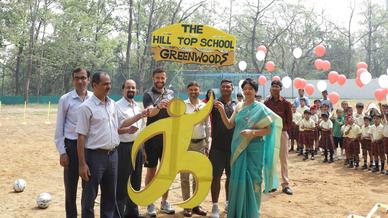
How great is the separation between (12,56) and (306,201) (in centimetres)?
3972

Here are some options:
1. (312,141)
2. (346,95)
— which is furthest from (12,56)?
(312,141)

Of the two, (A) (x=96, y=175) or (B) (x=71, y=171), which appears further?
(B) (x=71, y=171)

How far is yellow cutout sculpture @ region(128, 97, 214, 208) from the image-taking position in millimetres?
4031

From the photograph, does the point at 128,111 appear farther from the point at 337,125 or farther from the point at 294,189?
the point at 337,125

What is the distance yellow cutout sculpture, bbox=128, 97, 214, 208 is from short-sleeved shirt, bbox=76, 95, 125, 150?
60 centimetres

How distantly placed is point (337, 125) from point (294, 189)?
10.4 ft

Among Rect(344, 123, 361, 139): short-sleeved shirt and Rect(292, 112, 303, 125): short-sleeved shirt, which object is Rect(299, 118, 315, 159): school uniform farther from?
Rect(344, 123, 361, 139): short-sleeved shirt

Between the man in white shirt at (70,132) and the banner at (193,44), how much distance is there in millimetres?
890

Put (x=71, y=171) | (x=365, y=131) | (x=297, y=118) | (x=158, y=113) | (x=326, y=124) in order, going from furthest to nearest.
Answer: (x=297, y=118), (x=326, y=124), (x=365, y=131), (x=158, y=113), (x=71, y=171)

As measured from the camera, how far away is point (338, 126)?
28.8 feet

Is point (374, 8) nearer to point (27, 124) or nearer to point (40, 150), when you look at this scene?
point (27, 124)

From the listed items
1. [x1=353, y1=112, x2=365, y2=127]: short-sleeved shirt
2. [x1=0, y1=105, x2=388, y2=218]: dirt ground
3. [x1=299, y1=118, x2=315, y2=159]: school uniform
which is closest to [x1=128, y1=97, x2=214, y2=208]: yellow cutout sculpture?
[x1=0, y1=105, x2=388, y2=218]: dirt ground

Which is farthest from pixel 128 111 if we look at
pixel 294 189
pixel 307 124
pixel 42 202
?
pixel 307 124

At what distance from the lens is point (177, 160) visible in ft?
13.2
